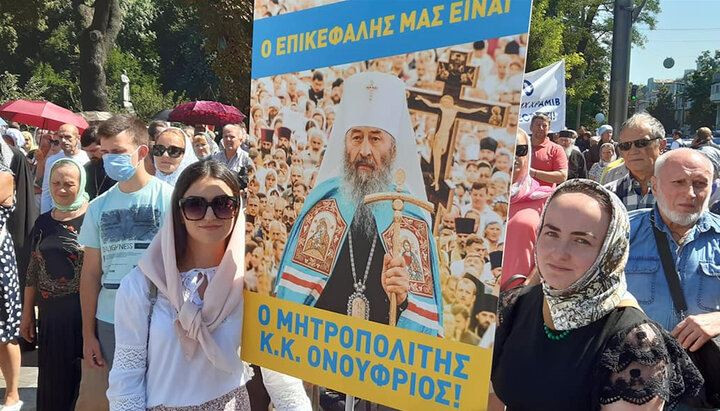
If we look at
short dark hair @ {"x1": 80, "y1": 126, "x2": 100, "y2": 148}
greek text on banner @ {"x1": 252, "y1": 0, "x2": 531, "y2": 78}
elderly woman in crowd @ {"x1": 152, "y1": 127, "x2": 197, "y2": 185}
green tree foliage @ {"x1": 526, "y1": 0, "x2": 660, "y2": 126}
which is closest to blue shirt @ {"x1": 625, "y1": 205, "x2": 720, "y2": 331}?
greek text on banner @ {"x1": 252, "y1": 0, "x2": 531, "y2": 78}

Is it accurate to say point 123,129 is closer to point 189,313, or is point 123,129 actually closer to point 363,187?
point 189,313

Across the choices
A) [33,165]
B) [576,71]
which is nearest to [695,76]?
[576,71]

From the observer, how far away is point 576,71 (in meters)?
37.3

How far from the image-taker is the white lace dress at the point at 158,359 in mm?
2322

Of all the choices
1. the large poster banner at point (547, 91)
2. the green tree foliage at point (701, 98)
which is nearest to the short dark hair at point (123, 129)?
the large poster banner at point (547, 91)

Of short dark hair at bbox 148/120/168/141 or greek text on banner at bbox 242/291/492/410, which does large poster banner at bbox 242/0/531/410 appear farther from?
short dark hair at bbox 148/120/168/141

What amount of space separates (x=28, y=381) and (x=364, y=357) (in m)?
4.32

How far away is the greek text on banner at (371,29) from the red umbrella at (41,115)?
825 cm

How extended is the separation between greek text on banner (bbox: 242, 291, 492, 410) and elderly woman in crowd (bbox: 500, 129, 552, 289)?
1.47 metres

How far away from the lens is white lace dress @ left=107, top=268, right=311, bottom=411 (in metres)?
2.32

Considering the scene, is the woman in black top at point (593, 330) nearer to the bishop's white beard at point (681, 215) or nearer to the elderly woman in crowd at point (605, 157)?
the bishop's white beard at point (681, 215)

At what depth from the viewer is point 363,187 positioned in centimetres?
205

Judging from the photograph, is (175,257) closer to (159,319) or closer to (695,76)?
(159,319)

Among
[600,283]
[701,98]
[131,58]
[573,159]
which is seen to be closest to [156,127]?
[600,283]
